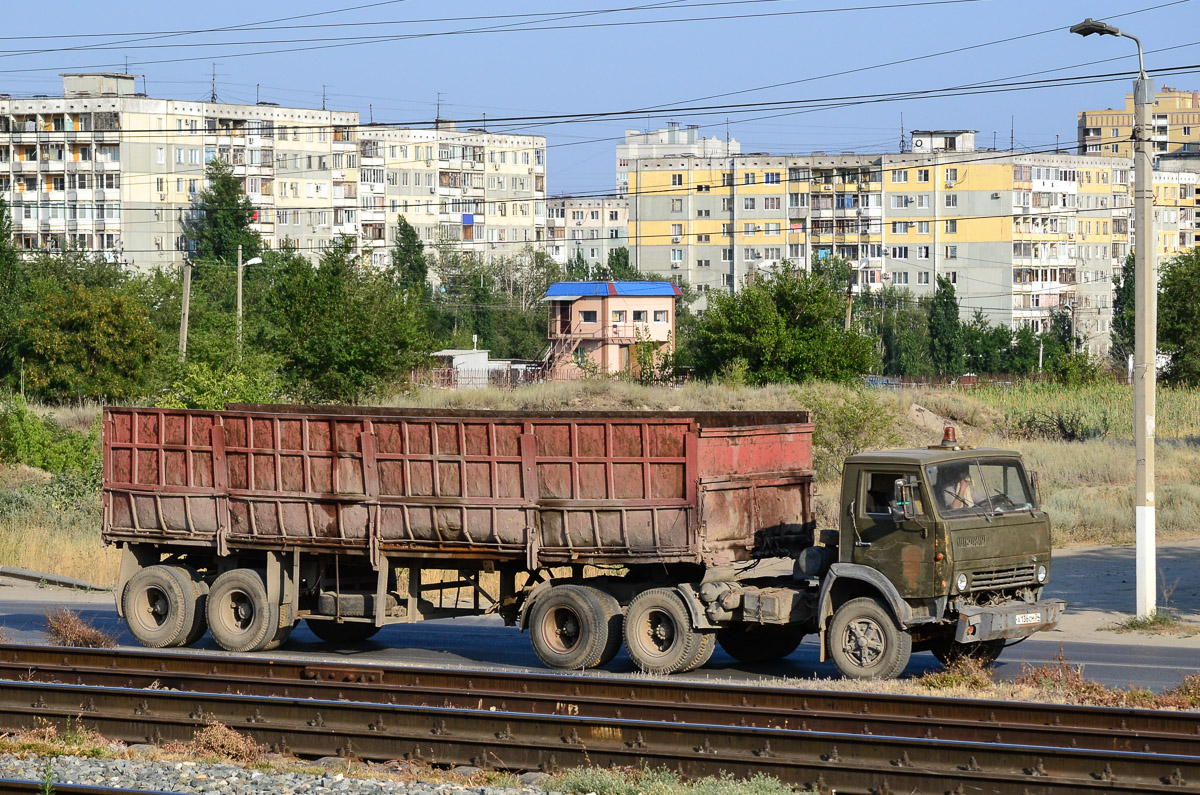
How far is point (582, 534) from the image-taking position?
549 inches

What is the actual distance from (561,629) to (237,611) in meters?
4.12

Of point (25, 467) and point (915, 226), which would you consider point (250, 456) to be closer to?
point (25, 467)

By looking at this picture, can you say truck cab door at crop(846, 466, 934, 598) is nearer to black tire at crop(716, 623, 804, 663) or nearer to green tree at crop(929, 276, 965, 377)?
black tire at crop(716, 623, 804, 663)

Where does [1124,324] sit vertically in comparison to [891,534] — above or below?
above

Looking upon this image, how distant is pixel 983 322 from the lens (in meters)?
98.2

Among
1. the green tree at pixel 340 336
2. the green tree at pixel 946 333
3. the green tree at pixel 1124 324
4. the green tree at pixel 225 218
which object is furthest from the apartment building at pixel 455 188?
the green tree at pixel 340 336

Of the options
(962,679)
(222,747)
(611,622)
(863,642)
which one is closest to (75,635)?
(222,747)

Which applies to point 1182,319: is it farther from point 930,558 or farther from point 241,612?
point 241,612

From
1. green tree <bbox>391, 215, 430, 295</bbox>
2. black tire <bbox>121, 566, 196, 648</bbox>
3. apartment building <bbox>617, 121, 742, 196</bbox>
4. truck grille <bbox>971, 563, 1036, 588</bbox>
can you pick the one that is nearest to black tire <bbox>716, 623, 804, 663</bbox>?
truck grille <bbox>971, 563, 1036, 588</bbox>

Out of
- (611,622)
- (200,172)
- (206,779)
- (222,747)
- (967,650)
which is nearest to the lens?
(206,779)

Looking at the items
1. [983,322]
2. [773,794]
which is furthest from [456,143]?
[773,794]

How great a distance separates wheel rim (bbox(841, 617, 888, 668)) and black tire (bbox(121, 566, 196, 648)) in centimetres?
767

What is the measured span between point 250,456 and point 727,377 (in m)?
34.3

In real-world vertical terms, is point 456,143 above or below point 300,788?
above
